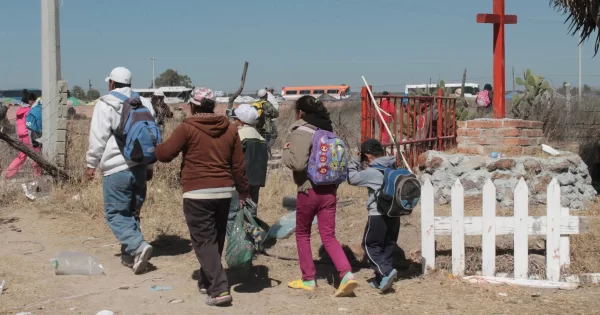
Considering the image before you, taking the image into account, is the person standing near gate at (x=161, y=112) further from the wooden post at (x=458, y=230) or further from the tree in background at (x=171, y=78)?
the tree in background at (x=171, y=78)

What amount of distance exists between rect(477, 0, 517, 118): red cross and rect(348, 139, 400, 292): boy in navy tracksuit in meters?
3.63

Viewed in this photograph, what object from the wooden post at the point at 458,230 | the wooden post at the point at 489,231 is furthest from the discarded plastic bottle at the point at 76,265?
the wooden post at the point at 489,231

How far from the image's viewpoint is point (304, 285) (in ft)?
18.5

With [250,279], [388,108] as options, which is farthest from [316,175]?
[388,108]

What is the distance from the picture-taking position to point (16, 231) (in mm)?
7887

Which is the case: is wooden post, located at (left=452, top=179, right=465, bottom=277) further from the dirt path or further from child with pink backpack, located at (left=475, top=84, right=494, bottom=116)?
child with pink backpack, located at (left=475, top=84, right=494, bottom=116)

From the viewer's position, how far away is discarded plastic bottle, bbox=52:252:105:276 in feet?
20.1

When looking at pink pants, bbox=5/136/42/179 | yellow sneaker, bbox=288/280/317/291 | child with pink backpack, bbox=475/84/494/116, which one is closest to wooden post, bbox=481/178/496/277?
yellow sneaker, bbox=288/280/317/291

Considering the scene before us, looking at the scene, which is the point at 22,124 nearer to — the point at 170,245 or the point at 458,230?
the point at 170,245

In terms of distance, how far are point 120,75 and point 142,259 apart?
1667mm

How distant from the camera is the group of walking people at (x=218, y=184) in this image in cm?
527

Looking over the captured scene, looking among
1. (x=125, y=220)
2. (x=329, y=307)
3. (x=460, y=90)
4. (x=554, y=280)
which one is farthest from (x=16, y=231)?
(x=460, y=90)

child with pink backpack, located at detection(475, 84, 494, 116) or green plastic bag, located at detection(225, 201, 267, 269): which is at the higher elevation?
child with pink backpack, located at detection(475, 84, 494, 116)

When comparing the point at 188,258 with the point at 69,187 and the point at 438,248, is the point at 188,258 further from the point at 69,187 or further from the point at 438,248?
the point at 69,187
